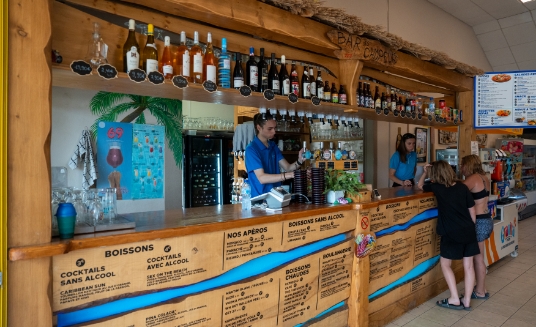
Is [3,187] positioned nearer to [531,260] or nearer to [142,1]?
[142,1]

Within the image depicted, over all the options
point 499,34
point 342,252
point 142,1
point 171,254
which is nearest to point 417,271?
point 342,252

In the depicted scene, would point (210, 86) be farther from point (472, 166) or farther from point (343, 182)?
point (472, 166)

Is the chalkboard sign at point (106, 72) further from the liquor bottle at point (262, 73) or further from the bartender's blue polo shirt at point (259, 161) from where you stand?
the bartender's blue polo shirt at point (259, 161)

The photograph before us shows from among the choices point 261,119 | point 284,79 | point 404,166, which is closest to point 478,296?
point 404,166

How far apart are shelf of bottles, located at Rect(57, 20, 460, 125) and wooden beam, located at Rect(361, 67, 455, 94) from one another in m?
0.95

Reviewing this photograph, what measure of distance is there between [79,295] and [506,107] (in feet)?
18.2

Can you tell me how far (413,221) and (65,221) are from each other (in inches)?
132

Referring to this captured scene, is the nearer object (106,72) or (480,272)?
(106,72)

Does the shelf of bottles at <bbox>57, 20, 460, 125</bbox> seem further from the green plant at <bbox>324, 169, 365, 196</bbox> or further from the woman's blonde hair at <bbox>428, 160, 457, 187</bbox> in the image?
the woman's blonde hair at <bbox>428, 160, 457, 187</bbox>

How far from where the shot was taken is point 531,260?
231 inches

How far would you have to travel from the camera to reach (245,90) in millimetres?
2816

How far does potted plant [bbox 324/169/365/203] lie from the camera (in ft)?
10.6

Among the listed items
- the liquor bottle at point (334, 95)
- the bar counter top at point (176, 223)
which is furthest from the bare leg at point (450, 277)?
the liquor bottle at point (334, 95)

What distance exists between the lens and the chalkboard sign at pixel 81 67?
2021 mm
